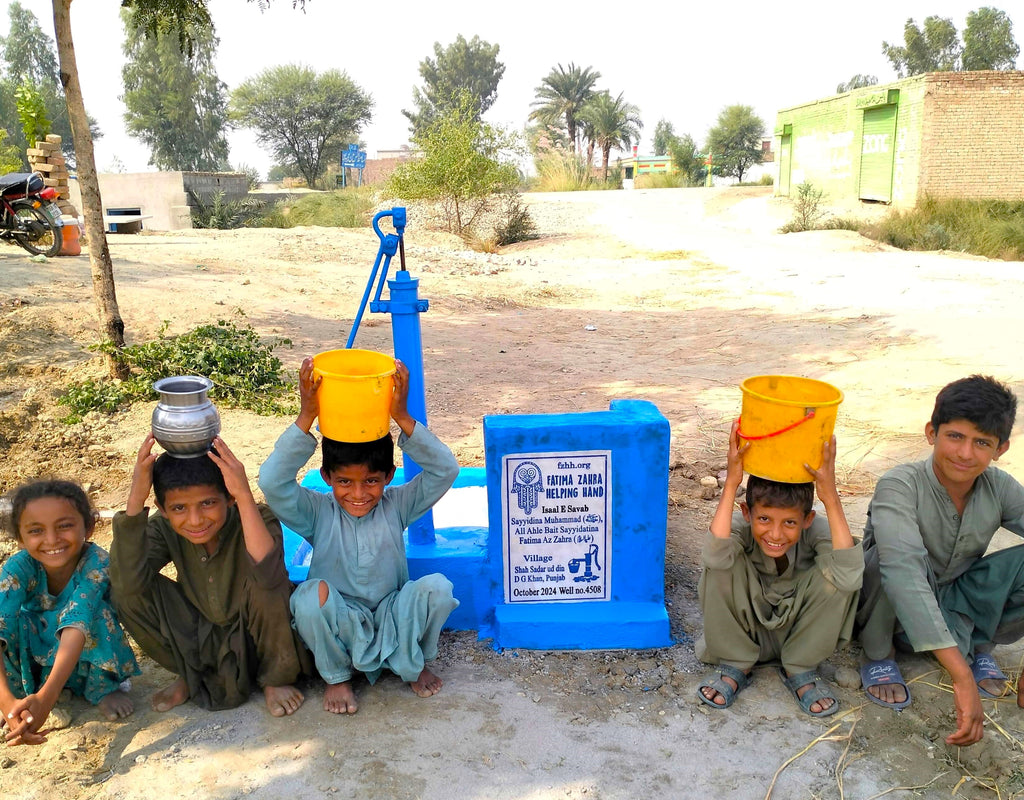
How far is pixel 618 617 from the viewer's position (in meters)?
2.66

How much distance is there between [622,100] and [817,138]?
78.6 feet

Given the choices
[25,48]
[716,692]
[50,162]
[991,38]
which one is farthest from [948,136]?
[25,48]

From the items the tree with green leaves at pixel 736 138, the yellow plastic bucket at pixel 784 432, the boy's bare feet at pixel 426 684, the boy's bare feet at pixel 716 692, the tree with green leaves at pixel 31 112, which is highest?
the tree with green leaves at pixel 736 138

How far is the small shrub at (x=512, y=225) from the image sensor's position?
1884 centimetres

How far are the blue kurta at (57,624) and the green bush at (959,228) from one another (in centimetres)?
1563

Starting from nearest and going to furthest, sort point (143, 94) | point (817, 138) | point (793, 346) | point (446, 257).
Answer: point (793, 346)
point (446, 257)
point (817, 138)
point (143, 94)

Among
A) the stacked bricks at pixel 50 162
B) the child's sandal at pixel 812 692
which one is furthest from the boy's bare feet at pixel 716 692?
the stacked bricks at pixel 50 162

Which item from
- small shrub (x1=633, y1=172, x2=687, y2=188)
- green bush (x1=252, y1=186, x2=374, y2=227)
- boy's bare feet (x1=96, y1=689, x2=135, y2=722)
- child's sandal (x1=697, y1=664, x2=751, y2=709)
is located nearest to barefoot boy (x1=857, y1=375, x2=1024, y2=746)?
child's sandal (x1=697, y1=664, x2=751, y2=709)

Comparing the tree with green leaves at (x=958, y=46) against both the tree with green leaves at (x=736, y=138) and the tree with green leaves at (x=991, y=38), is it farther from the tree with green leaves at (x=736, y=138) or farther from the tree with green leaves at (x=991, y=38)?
the tree with green leaves at (x=736, y=138)

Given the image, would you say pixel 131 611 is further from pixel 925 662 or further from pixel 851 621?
pixel 925 662

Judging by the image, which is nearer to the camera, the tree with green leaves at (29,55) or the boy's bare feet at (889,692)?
the boy's bare feet at (889,692)

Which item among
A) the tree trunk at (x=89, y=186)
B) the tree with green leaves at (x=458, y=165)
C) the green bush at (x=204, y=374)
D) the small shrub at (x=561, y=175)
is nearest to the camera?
the tree trunk at (x=89, y=186)

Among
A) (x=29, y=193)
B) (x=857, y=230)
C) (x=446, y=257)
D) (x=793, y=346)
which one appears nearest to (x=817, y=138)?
(x=857, y=230)

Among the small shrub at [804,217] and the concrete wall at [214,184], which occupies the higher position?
the concrete wall at [214,184]
